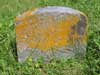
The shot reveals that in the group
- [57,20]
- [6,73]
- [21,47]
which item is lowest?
[6,73]

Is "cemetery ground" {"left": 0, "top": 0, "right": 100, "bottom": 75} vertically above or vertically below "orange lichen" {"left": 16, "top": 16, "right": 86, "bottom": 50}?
below

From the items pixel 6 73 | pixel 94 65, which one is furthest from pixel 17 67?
pixel 94 65

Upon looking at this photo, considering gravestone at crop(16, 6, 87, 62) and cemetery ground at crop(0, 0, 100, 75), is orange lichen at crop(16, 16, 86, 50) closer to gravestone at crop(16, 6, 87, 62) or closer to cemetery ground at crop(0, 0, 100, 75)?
gravestone at crop(16, 6, 87, 62)

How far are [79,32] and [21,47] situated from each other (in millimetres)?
803

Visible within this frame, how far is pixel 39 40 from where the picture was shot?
14.2 feet

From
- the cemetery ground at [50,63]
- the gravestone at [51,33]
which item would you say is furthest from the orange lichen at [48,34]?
the cemetery ground at [50,63]

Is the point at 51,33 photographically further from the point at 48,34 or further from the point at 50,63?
the point at 50,63

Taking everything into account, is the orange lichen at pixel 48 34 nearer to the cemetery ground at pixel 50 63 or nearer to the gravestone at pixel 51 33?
the gravestone at pixel 51 33

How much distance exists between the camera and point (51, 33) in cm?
431

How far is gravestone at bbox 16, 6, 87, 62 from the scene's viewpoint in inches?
167

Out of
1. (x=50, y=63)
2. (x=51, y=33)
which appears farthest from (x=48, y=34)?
(x=50, y=63)

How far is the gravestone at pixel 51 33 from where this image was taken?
167 inches

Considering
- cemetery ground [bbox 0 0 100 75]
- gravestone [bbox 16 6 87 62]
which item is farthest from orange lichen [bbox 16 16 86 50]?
cemetery ground [bbox 0 0 100 75]

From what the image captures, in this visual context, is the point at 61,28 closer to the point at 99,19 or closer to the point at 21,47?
the point at 21,47
